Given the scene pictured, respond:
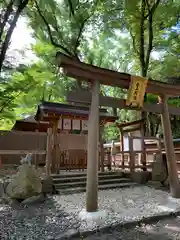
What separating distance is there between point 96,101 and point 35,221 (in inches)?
131

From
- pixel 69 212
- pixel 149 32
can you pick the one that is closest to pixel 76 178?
pixel 69 212

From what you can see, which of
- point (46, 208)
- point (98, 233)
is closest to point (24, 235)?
point (98, 233)

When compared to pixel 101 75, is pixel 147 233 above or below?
below

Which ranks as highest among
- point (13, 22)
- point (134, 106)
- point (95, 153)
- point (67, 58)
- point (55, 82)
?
point (13, 22)

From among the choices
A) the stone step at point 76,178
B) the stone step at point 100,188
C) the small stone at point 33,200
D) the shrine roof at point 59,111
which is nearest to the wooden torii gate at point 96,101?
the small stone at point 33,200

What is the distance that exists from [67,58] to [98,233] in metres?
4.03

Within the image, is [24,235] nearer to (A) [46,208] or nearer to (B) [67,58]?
(A) [46,208]

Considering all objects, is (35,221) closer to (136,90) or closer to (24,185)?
(24,185)

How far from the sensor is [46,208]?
5.82 meters

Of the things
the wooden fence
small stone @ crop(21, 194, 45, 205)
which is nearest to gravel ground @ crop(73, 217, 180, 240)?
small stone @ crop(21, 194, 45, 205)

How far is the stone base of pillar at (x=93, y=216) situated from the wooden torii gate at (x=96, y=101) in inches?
6.0

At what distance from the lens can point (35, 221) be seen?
188 inches

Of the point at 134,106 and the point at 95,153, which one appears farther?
the point at 134,106

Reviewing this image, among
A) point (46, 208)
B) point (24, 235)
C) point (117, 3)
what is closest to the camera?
point (24, 235)
